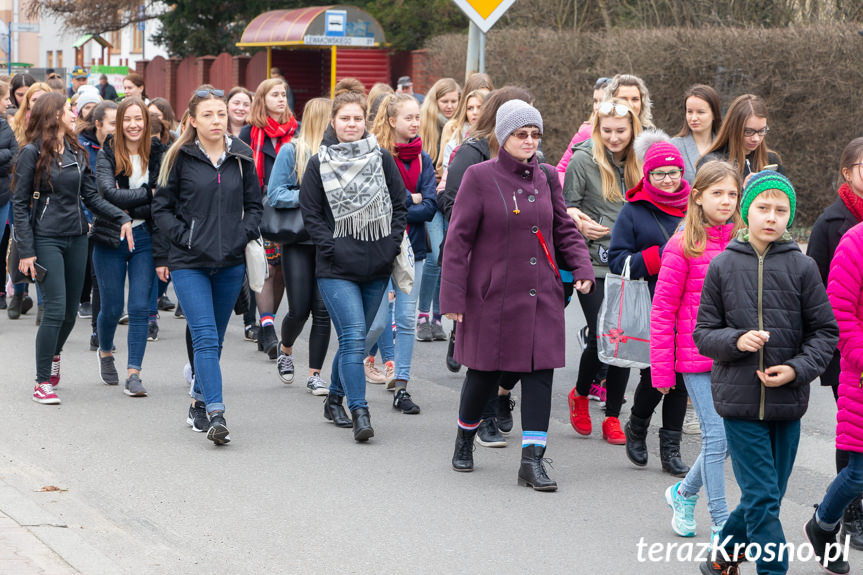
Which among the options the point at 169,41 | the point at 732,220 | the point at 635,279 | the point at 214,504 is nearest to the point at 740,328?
the point at 732,220

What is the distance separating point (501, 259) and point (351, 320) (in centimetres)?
121

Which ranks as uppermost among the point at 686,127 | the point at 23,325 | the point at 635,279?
the point at 686,127

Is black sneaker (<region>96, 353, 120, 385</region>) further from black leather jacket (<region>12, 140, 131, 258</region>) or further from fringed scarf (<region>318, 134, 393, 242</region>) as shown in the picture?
fringed scarf (<region>318, 134, 393, 242</region>)

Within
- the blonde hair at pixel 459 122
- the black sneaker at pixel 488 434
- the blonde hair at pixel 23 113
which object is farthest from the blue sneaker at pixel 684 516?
the blonde hair at pixel 23 113

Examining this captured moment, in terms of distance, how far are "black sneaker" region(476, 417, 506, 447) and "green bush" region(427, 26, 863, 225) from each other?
933 cm

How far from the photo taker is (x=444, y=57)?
22.2 metres

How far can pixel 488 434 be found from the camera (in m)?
7.48

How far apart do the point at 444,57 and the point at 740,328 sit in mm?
17916

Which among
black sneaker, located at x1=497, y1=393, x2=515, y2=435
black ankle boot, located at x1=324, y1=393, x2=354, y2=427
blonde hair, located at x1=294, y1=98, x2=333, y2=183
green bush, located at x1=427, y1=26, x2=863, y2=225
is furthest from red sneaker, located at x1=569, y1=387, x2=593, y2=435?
green bush, located at x1=427, y1=26, x2=863, y2=225

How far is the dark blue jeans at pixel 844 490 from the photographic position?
16.8ft

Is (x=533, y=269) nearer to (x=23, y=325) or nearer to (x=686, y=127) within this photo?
(x=686, y=127)

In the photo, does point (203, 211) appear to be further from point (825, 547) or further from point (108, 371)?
point (825, 547)

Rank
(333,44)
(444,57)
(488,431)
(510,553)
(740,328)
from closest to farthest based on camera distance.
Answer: (740,328), (510,553), (488,431), (444,57), (333,44)

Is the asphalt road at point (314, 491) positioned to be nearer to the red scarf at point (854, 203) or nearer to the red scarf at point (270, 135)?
the red scarf at point (854, 203)
